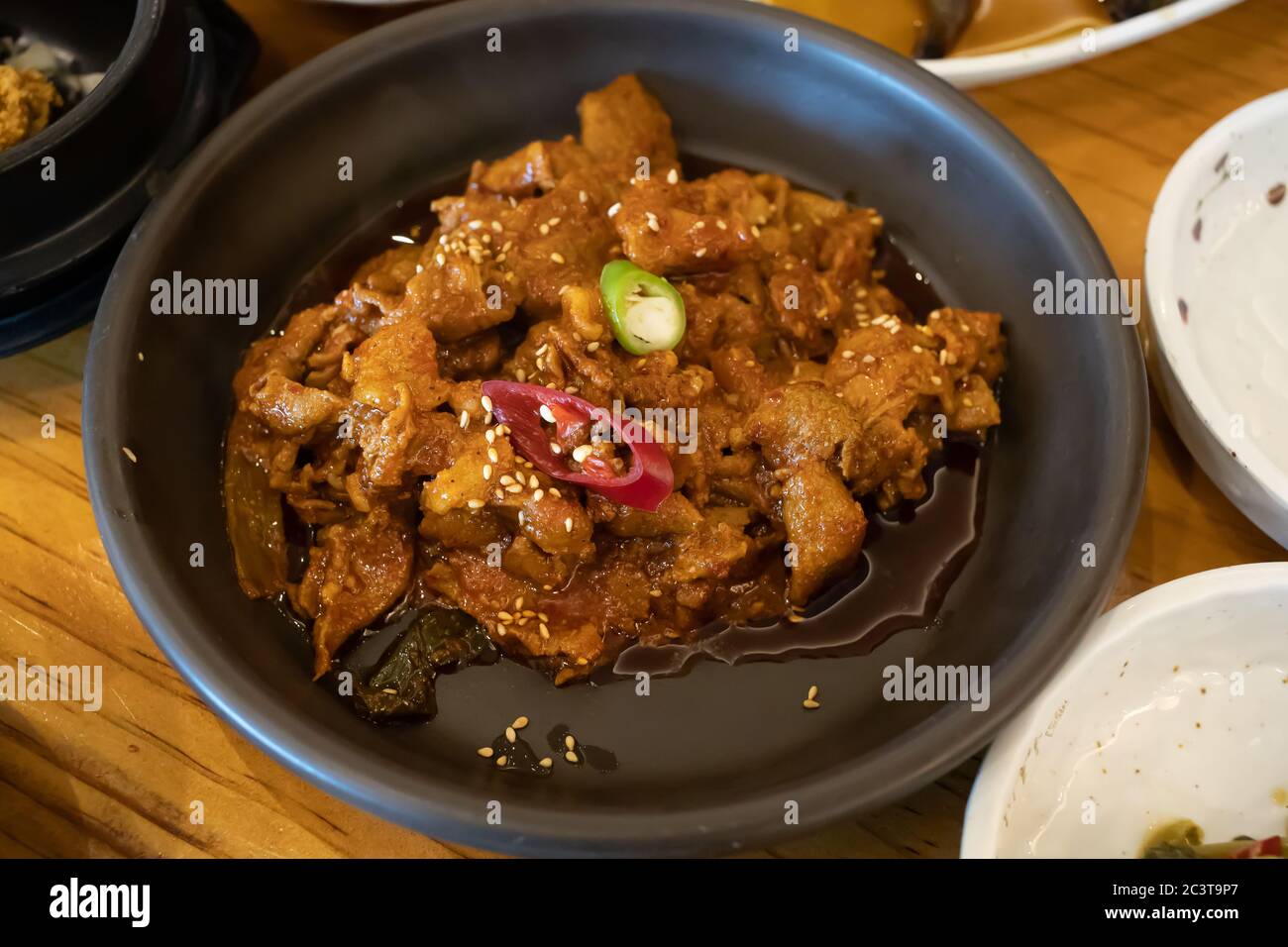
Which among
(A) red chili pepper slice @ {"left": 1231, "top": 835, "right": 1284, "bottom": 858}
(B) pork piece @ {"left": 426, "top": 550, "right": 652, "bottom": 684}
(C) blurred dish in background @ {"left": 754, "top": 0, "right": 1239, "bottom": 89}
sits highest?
(C) blurred dish in background @ {"left": 754, "top": 0, "right": 1239, "bottom": 89}

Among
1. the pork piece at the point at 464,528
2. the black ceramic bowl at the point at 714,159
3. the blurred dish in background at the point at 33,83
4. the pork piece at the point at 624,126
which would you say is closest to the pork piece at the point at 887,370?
the black ceramic bowl at the point at 714,159

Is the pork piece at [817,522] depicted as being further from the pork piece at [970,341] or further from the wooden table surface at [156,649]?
the wooden table surface at [156,649]

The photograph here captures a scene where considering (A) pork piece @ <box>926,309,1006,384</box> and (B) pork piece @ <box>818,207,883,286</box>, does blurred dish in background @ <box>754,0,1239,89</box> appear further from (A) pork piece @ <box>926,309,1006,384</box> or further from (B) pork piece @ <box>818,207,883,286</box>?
(A) pork piece @ <box>926,309,1006,384</box>

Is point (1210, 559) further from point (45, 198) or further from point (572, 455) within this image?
point (45, 198)

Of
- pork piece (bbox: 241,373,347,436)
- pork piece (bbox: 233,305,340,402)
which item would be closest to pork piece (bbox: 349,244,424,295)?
pork piece (bbox: 233,305,340,402)

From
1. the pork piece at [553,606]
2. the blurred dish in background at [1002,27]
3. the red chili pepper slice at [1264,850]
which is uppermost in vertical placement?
the blurred dish in background at [1002,27]

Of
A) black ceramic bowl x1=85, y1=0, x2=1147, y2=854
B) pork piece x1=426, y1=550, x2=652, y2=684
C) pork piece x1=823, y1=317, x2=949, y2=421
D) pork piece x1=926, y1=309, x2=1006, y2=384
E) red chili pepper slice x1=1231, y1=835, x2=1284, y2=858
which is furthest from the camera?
pork piece x1=926, y1=309, x2=1006, y2=384

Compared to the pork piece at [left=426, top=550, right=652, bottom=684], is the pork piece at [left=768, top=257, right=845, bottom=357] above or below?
above

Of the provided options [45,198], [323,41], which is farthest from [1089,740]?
[323,41]
